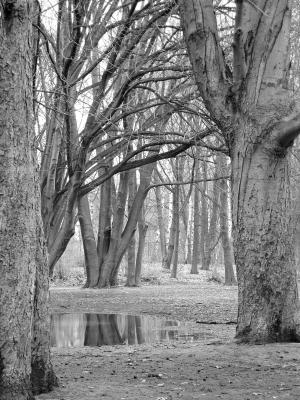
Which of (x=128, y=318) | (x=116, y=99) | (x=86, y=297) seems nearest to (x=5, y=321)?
(x=128, y=318)

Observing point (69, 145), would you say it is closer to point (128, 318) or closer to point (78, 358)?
point (128, 318)

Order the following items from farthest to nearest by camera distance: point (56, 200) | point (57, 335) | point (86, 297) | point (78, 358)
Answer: point (86, 297), point (56, 200), point (57, 335), point (78, 358)

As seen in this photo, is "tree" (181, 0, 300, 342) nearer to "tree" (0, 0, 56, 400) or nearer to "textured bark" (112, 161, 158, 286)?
"tree" (0, 0, 56, 400)

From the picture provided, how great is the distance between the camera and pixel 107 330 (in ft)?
35.7

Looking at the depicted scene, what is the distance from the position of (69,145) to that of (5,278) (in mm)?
10086

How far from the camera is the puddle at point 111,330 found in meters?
9.53

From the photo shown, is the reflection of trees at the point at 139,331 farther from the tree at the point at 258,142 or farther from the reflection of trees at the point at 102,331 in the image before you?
the tree at the point at 258,142

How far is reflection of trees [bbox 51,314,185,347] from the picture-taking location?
31.4ft

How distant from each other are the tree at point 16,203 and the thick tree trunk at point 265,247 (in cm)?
342

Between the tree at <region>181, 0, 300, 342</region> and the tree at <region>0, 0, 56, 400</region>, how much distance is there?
3.46m

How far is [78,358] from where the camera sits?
7277mm

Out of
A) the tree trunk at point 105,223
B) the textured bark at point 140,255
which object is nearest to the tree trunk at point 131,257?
the textured bark at point 140,255

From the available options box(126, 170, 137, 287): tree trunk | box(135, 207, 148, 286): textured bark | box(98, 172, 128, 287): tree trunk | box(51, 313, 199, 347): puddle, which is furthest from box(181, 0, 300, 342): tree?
box(135, 207, 148, 286): textured bark

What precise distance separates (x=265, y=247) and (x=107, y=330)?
4.56 metres
